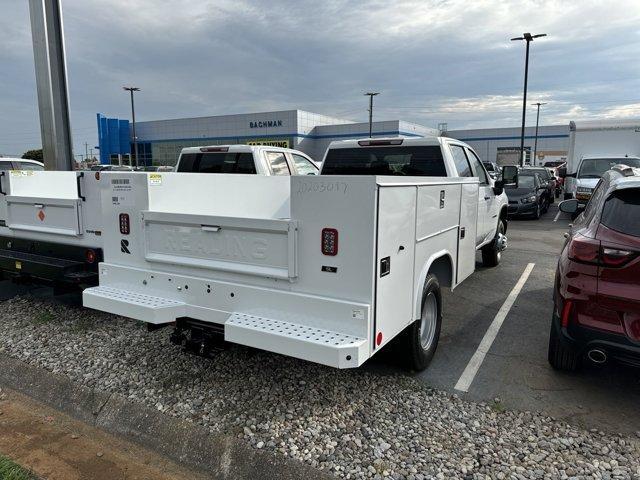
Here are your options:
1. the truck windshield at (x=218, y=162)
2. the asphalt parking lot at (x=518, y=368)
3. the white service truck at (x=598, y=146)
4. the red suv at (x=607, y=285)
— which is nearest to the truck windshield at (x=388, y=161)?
the asphalt parking lot at (x=518, y=368)

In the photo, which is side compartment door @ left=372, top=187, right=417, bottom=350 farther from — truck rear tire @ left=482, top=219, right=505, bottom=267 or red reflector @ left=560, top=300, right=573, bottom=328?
truck rear tire @ left=482, top=219, right=505, bottom=267

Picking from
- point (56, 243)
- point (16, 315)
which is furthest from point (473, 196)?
point (16, 315)

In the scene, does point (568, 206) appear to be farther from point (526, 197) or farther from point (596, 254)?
point (526, 197)

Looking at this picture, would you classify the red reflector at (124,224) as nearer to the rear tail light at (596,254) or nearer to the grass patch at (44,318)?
the grass patch at (44,318)

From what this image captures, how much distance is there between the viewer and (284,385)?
4.05m

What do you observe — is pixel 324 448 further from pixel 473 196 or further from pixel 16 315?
pixel 16 315

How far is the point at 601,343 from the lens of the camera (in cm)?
348

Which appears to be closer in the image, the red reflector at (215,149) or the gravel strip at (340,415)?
the gravel strip at (340,415)

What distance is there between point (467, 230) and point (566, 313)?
1919mm

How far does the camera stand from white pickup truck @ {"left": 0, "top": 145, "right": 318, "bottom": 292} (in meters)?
4.83

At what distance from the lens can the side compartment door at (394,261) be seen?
10.3 ft

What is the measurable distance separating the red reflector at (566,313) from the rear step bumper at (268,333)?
64.3 inches

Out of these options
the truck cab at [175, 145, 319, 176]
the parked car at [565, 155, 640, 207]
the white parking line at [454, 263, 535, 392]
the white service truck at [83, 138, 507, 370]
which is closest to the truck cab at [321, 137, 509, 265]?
the white service truck at [83, 138, 507, 370]

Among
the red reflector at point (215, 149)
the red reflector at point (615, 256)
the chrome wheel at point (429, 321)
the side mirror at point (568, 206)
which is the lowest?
the chrome wheel at point (429, 321)
